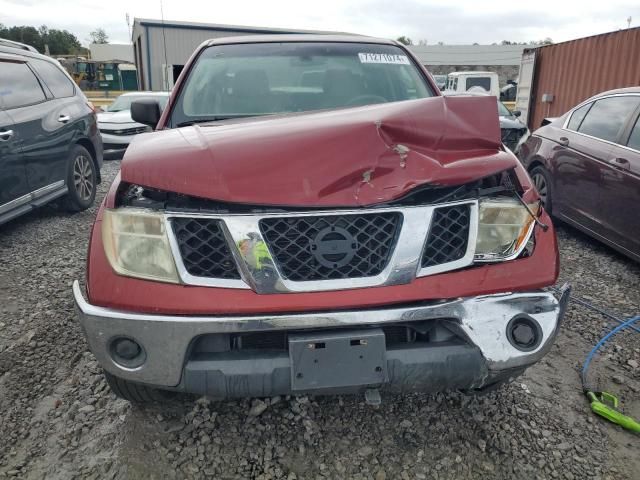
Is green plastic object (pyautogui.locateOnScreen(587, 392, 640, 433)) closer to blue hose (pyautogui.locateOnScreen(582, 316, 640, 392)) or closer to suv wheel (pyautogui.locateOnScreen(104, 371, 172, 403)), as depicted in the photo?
blue hose (pyautogui.locateOnScreen(582, 316, 640, 392))

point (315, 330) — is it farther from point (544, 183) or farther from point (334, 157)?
point (544, 183)

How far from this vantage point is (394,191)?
5.79 ft

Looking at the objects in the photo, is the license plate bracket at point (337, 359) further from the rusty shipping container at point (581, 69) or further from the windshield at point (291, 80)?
the rusty shipping container at point (581, 69)

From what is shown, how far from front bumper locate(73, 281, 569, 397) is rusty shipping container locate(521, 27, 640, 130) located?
9196 millimetres

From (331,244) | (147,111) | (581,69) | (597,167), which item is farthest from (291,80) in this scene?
(581,69)

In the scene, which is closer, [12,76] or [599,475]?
[599,475]

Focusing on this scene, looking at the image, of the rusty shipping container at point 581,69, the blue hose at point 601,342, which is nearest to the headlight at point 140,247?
the blue hose at point 601,342

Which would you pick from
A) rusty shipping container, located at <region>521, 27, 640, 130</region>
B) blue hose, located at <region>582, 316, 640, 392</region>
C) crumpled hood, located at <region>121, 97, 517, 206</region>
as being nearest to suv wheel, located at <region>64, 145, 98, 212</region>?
crumpled hood, located at <region>121, 97, 517, 206</region>

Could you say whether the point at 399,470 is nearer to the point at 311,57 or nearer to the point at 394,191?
the point at 394,191

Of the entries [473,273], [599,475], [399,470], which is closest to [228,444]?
[399,470]

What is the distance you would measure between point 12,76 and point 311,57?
10.5 ft

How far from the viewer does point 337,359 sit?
5.75ft

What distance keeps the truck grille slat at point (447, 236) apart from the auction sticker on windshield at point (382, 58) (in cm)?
175

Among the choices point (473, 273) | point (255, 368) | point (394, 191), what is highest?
point (394, 191)
